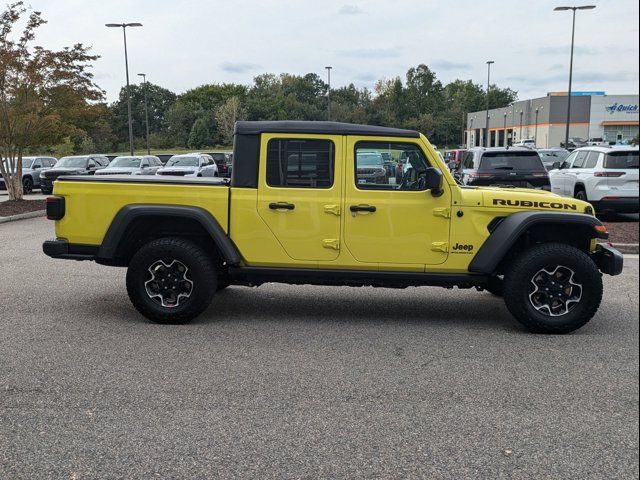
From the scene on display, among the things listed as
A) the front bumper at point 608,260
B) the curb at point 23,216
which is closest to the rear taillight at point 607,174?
the front bumper at point 608,260

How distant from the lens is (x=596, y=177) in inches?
541

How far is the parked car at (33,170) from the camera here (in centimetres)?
2631

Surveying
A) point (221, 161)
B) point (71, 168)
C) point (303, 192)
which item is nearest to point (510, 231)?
point (303, 192)

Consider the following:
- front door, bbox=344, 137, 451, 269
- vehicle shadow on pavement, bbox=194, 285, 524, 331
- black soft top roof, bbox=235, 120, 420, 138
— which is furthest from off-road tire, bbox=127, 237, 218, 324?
front door, bbox=344, 137, 451, 269

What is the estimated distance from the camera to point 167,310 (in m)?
6.16

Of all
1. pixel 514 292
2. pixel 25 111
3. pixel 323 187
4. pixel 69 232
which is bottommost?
pixel 514 292

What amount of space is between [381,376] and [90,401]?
6.83 ft

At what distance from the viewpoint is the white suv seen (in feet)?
41.5

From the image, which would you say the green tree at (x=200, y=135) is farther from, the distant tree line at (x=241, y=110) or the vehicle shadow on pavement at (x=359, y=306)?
the vehicle shadow on pavement at (x=359, y=306)

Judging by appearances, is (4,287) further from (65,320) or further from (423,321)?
(423,321)

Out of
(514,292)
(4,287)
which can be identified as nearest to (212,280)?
(514,292)

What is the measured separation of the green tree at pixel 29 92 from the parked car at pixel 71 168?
433cm

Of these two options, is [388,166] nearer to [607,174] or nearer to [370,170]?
[370,170]

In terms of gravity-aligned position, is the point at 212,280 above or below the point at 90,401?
above
